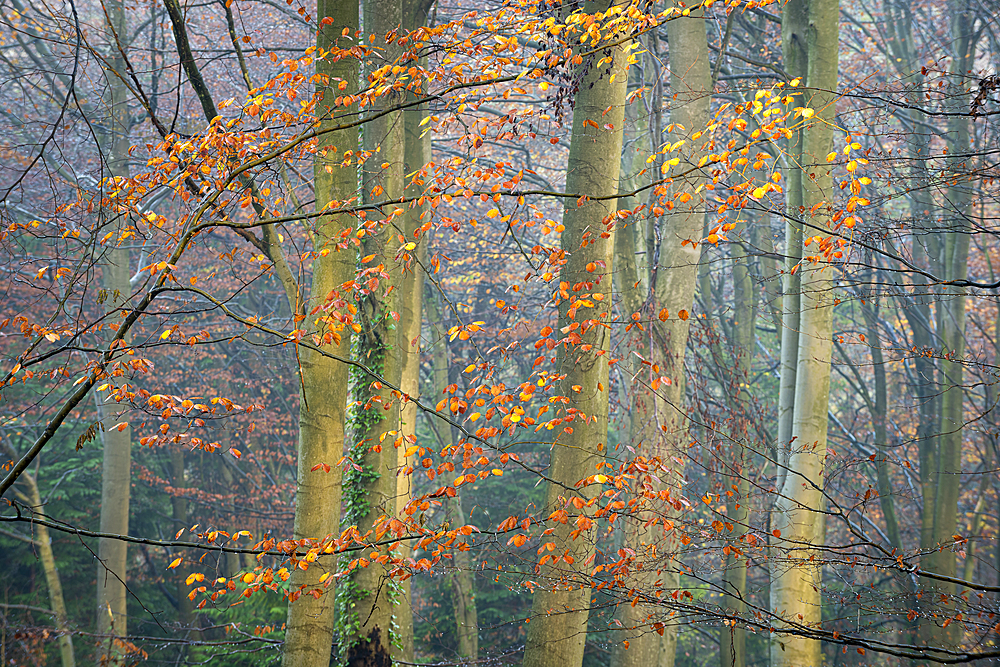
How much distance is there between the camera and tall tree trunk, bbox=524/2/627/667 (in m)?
5.15

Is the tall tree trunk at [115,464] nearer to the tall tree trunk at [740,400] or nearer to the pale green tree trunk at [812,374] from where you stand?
the tall tree trunk at [740,400]

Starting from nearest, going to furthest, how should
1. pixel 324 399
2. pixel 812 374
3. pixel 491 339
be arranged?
pixel 324 399 < pixel 812 374 < pixel 491 339

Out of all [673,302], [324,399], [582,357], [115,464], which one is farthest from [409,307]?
[115,464]

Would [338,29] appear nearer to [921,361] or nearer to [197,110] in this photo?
[197,110]

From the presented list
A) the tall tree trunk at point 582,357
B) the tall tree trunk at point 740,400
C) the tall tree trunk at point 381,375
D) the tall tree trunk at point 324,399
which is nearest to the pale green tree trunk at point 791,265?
the tall tree trunk at point 740,400

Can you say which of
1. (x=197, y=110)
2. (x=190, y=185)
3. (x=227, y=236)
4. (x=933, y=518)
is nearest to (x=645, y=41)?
(x=190, y=185)

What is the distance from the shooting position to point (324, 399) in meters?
4.54

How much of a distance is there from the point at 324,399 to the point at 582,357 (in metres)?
2.01

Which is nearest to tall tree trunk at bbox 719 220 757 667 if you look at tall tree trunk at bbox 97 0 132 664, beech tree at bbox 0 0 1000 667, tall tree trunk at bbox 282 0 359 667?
beech tree at bbox 0 0 1000 667

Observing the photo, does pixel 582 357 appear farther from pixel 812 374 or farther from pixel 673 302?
pixel 812 374

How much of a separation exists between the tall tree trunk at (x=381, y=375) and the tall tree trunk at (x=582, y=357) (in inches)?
54.4

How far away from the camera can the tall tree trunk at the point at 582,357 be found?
5.15 m

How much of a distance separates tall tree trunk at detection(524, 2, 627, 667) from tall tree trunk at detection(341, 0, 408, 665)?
54.4 inches

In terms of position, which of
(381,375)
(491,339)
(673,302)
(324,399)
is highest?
(491,339)
